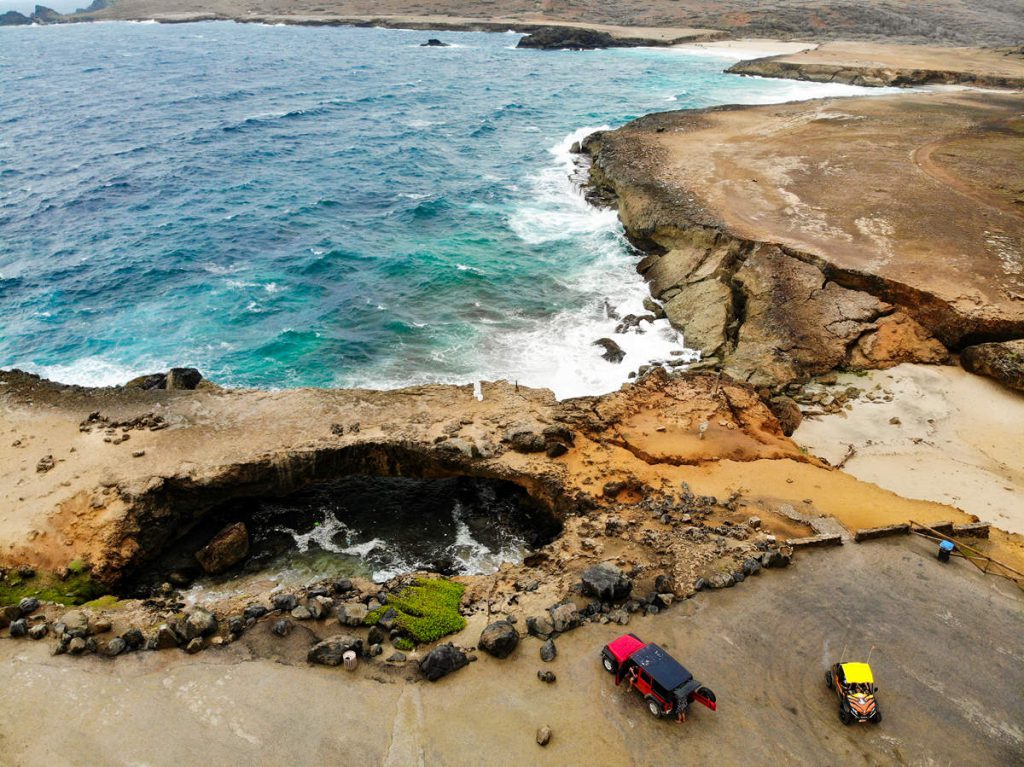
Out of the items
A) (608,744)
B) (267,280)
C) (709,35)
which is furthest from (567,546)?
(709,35)

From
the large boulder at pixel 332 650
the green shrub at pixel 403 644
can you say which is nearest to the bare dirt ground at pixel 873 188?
the green shrub at pixel 403 644

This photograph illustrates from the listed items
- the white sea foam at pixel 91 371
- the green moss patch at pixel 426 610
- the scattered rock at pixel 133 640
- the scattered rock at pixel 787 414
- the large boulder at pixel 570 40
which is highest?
the large boulder at pixel 570 40

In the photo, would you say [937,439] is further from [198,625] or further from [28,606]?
[28,606]

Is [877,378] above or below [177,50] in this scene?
below

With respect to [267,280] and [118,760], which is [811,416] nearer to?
[118,760]

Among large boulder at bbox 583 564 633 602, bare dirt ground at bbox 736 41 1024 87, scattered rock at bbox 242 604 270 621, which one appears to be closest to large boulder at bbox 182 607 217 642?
scattered rock at bbox 242 604 270 621

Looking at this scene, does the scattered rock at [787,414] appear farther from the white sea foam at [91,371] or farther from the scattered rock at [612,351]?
the white sea foam at [91,371]

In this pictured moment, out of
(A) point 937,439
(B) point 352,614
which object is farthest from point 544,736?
(A) point 937,439
